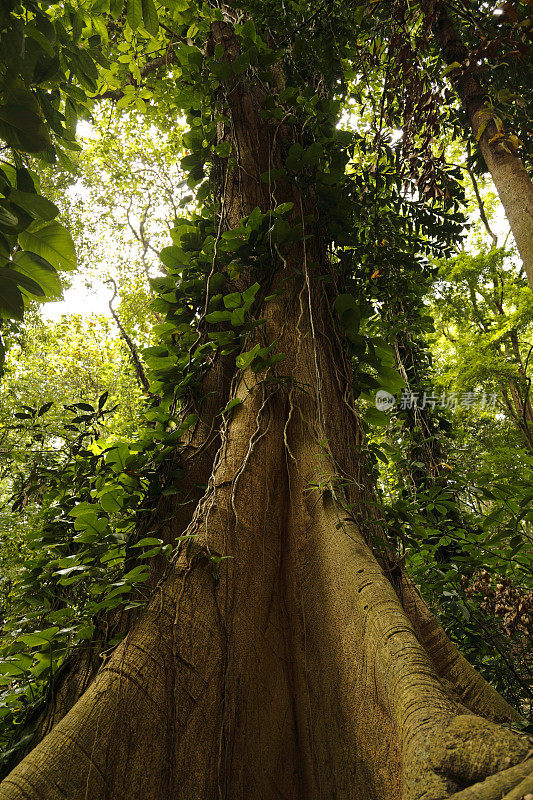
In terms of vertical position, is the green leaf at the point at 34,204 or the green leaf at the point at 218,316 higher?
the green leaf at the point at 218,316

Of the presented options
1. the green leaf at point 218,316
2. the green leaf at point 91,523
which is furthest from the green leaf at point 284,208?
the green leaf at point 91,523

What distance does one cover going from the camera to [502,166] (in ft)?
8.23

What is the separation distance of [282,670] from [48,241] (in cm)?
140

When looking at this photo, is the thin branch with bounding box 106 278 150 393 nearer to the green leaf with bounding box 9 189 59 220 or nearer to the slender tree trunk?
the slender tree trunk

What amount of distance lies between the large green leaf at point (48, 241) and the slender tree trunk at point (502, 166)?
6.75 ft

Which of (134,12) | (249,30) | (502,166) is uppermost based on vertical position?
(249,30)

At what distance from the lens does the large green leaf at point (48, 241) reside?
127cm

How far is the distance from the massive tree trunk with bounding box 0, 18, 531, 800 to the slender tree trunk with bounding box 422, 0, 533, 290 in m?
1.32

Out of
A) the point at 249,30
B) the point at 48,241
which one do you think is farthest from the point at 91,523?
the point at 249,30

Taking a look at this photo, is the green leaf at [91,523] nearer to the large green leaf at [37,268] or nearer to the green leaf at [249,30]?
the large green leaf at [37,268]

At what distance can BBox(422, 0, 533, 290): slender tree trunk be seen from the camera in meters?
2.35

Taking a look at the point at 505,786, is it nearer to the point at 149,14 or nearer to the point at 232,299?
the point at 232,299

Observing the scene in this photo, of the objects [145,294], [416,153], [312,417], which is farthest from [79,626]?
[145,294]

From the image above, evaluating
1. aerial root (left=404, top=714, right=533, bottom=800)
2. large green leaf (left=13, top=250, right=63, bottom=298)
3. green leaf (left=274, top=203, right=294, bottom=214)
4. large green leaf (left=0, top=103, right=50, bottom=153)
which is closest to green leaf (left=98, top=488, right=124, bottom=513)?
large green leaf (left=13, top=250, right=63, bottom=298)
